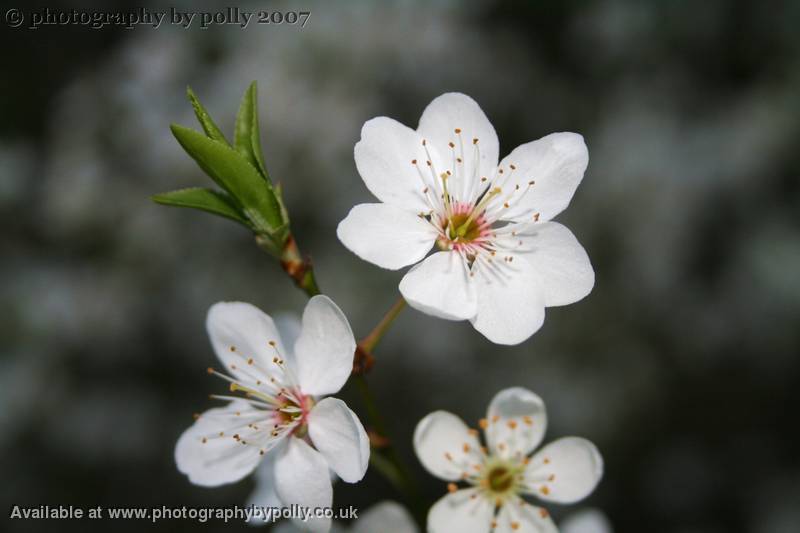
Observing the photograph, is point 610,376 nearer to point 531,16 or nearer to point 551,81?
point 551,81

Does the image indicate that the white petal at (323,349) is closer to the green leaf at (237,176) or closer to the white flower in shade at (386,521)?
the green leaf at (237,176)

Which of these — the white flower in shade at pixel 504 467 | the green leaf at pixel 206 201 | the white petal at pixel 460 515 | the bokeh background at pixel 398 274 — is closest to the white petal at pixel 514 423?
the white flower in shade at pixel 504 467

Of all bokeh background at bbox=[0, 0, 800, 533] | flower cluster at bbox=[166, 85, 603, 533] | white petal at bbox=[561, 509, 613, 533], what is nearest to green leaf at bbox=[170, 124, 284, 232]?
flower cluster at bbox=[166, 85, 603, 533]

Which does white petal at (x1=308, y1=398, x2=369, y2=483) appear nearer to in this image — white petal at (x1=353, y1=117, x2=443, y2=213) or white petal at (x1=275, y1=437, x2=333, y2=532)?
white petal at (x1=275, y1=437, x2=333, y2=532)

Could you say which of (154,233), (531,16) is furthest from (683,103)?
(154,233)

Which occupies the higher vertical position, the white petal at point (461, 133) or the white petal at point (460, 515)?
the white petal at point (461, 133)

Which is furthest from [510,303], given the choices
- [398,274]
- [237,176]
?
[398,274]
